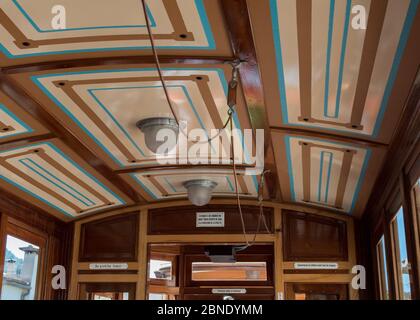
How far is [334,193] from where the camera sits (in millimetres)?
5250

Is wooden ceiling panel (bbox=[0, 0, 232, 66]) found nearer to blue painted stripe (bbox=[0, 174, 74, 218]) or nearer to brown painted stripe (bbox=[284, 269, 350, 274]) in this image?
blue painted stripe (bbox=[0, 174, 74, 218])

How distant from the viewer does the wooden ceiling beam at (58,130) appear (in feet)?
A: 10.3

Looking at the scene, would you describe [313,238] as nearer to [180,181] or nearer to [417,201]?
[180,181]

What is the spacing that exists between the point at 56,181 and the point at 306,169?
2.21 m

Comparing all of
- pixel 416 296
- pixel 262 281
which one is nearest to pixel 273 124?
pixel 416 296

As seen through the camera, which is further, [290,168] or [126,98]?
[290,168]

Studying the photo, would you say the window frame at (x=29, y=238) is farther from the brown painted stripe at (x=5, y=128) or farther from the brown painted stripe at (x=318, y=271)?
the brown painted stripe at (x=318, y=271)

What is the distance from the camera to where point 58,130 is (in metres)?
3.82

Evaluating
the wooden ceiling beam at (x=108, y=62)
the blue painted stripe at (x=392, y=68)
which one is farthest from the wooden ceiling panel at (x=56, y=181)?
the blue painted stripe at (x=392, y=68)

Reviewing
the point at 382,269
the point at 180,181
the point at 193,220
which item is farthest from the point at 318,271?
the point at 180,181

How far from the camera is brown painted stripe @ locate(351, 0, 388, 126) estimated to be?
224 centimetres

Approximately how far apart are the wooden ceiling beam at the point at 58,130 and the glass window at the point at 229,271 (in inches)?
69.8

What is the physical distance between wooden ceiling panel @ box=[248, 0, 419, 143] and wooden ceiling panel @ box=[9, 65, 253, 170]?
0.31 metres

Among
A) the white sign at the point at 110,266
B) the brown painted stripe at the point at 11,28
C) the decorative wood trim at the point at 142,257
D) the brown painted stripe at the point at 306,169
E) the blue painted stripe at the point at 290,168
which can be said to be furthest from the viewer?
the white sign at the point at 110,266
